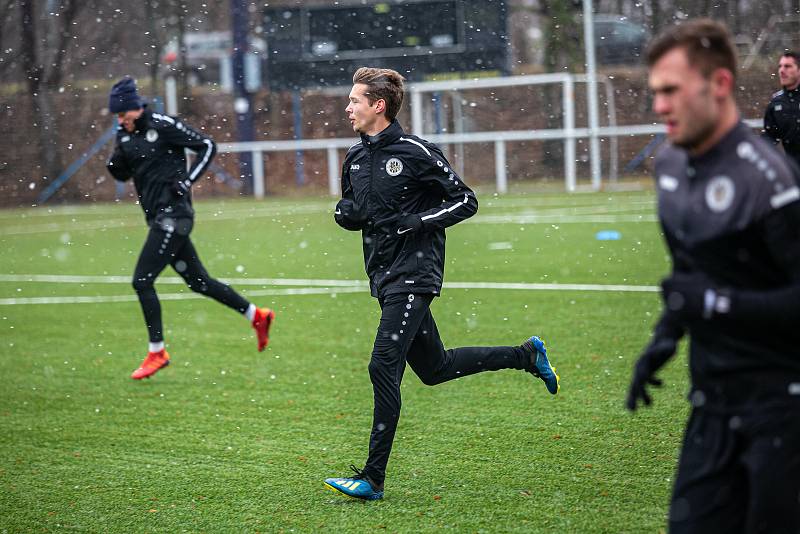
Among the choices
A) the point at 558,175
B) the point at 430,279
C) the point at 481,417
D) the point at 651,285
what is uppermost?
the point at 430,279

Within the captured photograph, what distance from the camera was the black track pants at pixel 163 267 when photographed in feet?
26.5

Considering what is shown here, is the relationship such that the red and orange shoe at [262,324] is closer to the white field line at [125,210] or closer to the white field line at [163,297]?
the white field line at [163,297]

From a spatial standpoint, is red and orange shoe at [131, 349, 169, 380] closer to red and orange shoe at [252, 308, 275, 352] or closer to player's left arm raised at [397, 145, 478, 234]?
red and orange shoe at [252, 308, 275, 352]

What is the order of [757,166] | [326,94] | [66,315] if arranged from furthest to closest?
[326,94]
[66,315]
[757,166]

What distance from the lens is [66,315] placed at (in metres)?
10.9

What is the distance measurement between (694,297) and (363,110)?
9.10 ft

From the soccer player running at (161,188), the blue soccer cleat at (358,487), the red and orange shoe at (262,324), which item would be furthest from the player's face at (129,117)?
the blue soccer cleat at (358,487)

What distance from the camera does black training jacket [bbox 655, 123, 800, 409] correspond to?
2.56 m

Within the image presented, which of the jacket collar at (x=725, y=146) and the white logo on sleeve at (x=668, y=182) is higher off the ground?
the jacket collar at (x=725, y=146)

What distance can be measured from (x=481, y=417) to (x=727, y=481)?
11.7 feet

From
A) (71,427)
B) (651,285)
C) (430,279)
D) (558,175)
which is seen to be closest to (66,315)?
(71,427)

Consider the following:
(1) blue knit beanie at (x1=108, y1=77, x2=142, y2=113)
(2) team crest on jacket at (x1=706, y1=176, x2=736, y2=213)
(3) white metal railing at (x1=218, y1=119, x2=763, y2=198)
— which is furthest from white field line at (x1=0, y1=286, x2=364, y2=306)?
(3) white metal railing at (x1=218, y1=119, x2=763, y2=198)

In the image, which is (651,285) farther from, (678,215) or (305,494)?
(678,215)

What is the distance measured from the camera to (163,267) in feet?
27.3
